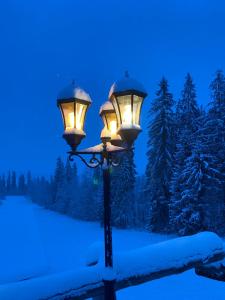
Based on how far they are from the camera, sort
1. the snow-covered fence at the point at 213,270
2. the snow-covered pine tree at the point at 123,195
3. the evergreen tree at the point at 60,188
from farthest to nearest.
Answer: the evergreen tree at the point at 60,188 < the snow-covered pine tree at the point at 123,195 < the snow-covered fence at the point at 213,270

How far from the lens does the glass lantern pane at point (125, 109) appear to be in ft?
13.4

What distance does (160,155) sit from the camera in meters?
31.9

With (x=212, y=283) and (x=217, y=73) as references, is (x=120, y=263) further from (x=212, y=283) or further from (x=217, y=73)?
(x=217, y=73)

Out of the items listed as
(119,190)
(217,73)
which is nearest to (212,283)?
(217,73)

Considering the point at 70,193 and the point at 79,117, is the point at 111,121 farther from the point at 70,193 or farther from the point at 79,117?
the point at 70,193

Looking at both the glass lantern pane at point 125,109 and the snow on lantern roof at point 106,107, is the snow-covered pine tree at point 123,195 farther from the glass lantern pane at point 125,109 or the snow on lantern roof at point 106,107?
the glass lantern pane at point 125,109

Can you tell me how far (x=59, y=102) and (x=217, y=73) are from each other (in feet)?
87.6

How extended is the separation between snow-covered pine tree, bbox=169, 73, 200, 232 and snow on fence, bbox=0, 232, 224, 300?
70.2 ft

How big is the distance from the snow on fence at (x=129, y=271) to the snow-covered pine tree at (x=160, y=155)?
25907 millimetres

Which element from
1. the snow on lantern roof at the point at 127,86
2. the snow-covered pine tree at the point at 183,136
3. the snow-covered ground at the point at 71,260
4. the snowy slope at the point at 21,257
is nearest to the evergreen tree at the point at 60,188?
the snow-covered ground at the point at 71,260

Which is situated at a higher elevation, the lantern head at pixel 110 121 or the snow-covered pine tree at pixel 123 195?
the lantern head at pixel 110 121

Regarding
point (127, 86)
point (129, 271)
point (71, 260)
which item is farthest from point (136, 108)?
point (71, 260)

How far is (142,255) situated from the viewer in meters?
4.80

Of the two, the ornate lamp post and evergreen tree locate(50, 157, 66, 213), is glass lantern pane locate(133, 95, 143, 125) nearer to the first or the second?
the ornate lamp post
